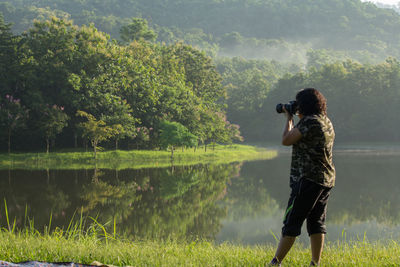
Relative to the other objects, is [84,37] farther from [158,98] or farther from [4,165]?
[4,165]

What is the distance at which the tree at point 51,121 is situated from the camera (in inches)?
837

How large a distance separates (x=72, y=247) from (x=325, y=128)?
286 centimetres

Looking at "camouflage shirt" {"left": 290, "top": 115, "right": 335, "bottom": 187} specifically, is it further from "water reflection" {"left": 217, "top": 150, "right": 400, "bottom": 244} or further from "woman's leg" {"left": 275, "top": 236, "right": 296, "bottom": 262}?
"water reflection" {"left": 217, "top": 150, "right": 400, "bottom": 244}

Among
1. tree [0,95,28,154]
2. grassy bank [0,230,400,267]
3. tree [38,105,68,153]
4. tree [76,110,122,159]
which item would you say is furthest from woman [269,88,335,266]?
tree [0,95,28,154]

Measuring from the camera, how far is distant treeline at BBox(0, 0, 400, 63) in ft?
366

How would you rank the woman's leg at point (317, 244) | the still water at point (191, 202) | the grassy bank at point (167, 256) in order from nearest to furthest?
the woman's leg at point (317, 244), the grassy bank at point (167, 256), the still water at point (191, 202)

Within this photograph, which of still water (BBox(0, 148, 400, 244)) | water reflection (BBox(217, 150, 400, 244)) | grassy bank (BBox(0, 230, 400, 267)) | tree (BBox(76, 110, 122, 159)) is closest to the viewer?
grassy bank (BBox(0, 230, 400, 267))

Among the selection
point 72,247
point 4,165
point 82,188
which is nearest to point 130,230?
point 72,247

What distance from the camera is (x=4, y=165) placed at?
61.6ft

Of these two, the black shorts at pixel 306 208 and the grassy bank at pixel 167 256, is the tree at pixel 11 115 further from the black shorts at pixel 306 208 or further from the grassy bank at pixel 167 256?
the black shorts at pixel 306 208

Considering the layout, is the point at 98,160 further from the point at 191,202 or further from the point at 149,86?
the point at 191,202

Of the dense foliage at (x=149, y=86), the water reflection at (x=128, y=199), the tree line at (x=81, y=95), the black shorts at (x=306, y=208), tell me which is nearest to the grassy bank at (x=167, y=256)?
the black shorts at (x=306, y=208)

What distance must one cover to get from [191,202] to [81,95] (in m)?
14.1

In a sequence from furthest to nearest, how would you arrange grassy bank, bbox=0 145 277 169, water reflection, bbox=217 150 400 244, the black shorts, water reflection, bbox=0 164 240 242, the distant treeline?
the distant treeline, grassy bank, bbox=0 145 277 169, water reflection, bbox=0 164 240 242, water reflection, bbox=217 150 400 244, the black shorts
